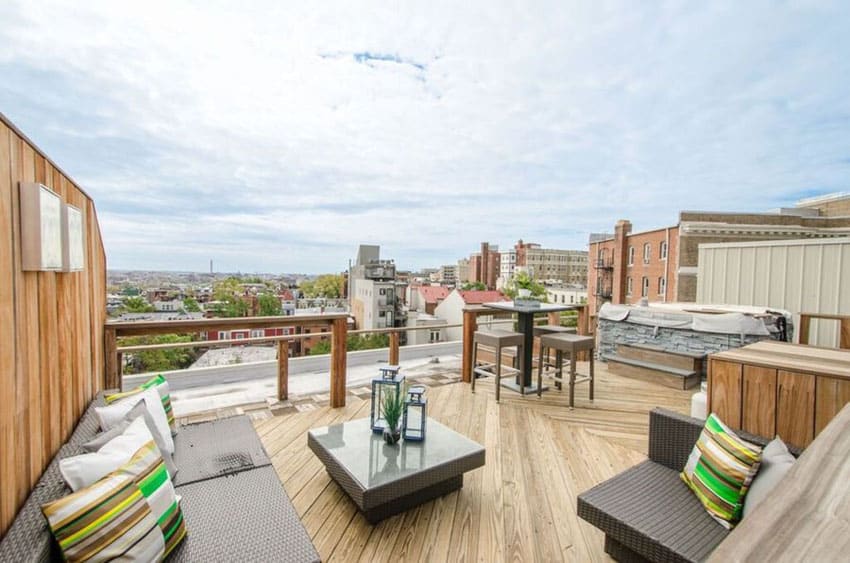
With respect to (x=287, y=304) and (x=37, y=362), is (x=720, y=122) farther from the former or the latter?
(x=37, y=362)

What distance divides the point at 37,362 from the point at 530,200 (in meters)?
18.9

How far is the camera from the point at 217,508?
1.71m

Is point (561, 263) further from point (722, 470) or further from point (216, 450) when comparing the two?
point (216, 450)

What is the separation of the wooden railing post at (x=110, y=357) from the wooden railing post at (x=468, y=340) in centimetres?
340

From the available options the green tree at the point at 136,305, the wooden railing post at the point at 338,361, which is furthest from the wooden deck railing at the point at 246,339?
the green tree at the point at 136,305

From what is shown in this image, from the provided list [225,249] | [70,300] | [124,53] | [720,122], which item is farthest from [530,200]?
[70,300]

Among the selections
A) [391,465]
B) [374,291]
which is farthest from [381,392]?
[374,291]

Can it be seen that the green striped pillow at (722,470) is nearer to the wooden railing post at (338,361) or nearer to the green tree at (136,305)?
the wooden railing post at (338,361)

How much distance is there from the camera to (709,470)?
1.74 m

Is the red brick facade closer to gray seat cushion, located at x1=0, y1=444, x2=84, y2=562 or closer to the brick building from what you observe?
gray seat cushion, located at x1=0, y1=444, x2=84, y2=562

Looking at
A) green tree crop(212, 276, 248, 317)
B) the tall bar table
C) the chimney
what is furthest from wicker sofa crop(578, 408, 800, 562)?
the chimney

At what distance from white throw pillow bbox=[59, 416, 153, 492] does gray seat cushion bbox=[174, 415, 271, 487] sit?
46 cm

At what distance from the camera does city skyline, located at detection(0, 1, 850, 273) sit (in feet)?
10.2

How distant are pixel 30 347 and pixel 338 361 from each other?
254cm
